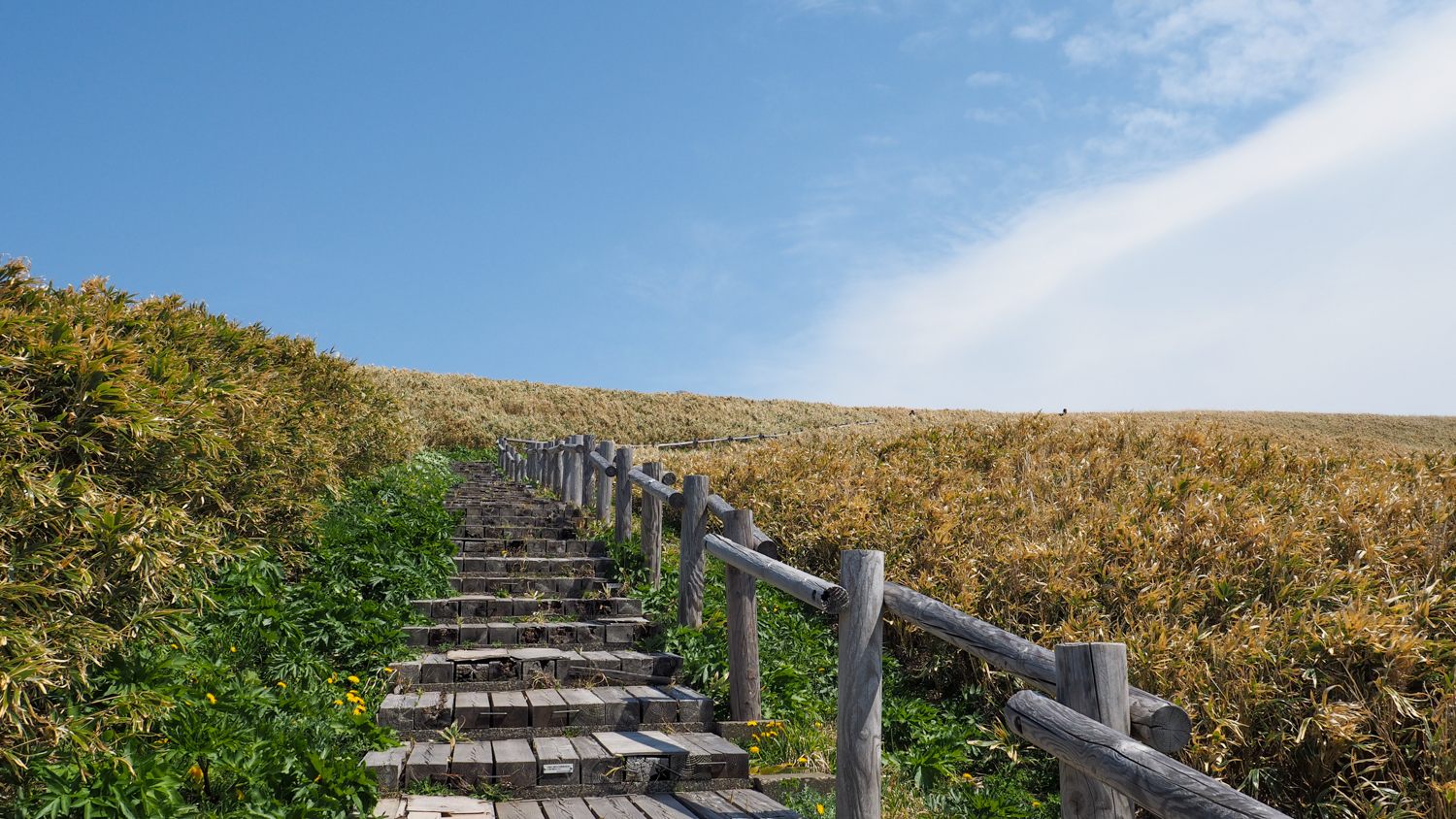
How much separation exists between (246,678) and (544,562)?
15.7ft

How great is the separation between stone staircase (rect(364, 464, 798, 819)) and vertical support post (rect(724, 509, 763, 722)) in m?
0.31

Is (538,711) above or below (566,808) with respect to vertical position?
above

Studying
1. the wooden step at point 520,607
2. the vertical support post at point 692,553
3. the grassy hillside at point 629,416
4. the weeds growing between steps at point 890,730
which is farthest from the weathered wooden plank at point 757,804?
the grassy hillside at point 629,416

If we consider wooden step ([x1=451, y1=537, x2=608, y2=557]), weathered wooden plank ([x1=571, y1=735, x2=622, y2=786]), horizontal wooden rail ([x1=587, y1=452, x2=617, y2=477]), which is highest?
Answer: horizontal wooden rail ([x1=587, y1=452, x2=617, y2=477])

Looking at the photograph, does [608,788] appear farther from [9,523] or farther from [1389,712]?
[1389,712]

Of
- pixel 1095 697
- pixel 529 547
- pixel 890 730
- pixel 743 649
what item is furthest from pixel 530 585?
pixel 1095 697

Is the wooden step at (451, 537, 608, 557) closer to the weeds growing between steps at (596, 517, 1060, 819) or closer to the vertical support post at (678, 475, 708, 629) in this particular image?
the weeds growing between steps at (596, 517, 1060, 819)

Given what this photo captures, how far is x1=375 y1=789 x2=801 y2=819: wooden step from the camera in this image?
4758 mm

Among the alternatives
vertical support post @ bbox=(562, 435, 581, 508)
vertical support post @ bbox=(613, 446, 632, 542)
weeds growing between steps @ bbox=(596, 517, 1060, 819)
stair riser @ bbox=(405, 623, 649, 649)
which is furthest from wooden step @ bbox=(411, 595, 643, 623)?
vertical support post @ bbox=(562, 435, 581, 508)

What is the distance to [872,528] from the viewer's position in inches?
365

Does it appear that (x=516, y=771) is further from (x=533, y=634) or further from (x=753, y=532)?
(x=533, y=634)

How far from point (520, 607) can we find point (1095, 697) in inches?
271

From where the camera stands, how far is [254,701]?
5109mm

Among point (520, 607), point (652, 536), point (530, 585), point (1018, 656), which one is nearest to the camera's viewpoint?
point (1018, 656)
